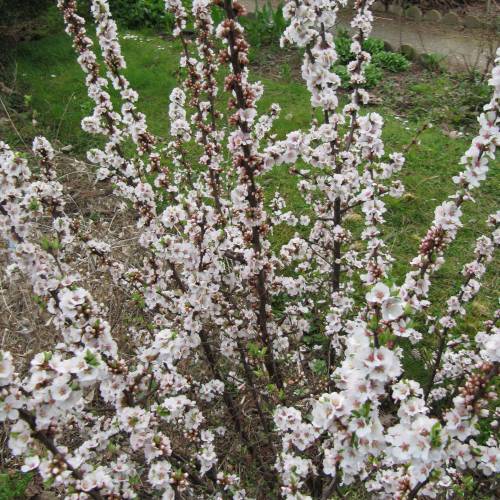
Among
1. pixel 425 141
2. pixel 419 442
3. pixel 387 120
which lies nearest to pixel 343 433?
pixel 419 442

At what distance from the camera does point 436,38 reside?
9797 millimetres

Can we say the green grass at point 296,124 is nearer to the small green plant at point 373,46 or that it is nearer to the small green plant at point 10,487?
the small green plant at point 373,46

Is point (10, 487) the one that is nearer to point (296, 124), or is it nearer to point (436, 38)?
point (296, 124)

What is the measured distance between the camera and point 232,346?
306 centimetres

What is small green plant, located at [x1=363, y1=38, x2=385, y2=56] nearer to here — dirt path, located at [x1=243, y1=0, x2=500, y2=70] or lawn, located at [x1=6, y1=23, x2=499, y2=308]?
dirt path, located at [x1=243, y1=0, x2=500, y2=70]

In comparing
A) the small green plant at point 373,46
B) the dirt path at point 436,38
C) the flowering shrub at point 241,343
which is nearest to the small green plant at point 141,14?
the dirt path at point 436,38

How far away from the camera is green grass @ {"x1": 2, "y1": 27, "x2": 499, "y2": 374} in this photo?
5.10 meters

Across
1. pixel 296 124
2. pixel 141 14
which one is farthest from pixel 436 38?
pixel 141 14

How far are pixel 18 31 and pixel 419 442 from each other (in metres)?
9.25

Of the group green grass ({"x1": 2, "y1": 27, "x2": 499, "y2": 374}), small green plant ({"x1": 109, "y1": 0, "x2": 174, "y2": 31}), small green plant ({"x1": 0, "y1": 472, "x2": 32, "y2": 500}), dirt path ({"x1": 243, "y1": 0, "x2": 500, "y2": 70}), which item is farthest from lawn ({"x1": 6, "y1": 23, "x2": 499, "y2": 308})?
small green plant ({"x1": 0, "y1": 472, "x2": 32, "y2": 500})

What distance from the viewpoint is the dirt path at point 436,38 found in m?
8.70

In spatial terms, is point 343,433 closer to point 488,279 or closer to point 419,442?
point 419,442

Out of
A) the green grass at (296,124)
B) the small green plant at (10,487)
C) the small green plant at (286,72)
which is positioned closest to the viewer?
the small green plant at (10,487)

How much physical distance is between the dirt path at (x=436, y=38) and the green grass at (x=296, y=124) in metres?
1.21
